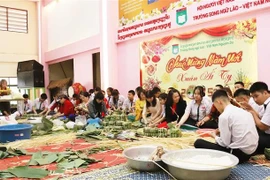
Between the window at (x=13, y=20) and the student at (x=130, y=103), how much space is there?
6.86 metres

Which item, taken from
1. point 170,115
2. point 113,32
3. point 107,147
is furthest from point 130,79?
point 107,147

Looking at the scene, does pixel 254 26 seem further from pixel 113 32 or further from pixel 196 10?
pixel 113 32

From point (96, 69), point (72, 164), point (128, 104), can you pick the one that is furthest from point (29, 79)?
point (72, 164)

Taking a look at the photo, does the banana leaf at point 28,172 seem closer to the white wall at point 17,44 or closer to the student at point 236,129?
the student at point 236,129

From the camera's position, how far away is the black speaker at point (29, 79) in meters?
10.1

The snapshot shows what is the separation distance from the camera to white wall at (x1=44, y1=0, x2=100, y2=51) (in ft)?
29.2

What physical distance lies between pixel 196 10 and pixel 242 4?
3.46 feet

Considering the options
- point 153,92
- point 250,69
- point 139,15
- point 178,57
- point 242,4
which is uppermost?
point 139,15

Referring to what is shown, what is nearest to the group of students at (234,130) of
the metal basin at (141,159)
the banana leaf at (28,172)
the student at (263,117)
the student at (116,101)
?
the student at (263,117)

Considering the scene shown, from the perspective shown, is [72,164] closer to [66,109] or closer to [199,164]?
[199,164]

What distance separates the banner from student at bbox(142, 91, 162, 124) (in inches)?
50.9

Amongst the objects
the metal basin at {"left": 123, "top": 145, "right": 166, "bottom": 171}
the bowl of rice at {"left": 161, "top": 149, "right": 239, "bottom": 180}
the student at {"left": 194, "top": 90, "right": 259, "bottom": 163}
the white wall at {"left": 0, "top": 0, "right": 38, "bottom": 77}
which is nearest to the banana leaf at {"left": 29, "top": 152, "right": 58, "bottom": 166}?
the metal basin at {"left": 123, "top": 145, "right": 166, "bottom": 171}

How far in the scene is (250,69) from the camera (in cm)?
491

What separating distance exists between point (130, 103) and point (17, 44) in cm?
671
